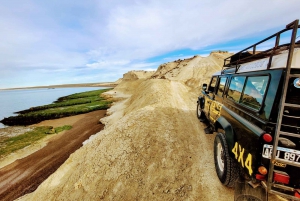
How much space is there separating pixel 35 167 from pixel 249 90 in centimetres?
1386

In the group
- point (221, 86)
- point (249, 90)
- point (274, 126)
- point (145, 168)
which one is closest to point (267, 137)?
point (274, 126)

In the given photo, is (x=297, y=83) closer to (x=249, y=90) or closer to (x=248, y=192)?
(x=249, y=90)

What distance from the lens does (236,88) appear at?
4.70 metres

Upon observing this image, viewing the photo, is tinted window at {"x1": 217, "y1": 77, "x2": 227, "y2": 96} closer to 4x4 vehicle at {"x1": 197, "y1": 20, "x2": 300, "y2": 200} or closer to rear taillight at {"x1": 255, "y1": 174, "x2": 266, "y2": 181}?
4x4 vehicle at {"x1": 197, "y1": 20, "x2": 300, "y2": 200}

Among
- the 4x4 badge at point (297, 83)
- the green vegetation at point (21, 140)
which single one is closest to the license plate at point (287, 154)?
the 4x4 badge at point (297, 83)

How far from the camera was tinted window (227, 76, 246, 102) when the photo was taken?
4367mm

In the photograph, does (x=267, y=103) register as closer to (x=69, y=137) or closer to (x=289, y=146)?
(x=289, y=146)

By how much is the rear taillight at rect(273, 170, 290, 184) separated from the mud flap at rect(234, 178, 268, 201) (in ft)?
3.19

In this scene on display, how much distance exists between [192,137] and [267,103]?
518 centimetres

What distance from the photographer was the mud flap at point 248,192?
338cm

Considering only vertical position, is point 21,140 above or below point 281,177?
below

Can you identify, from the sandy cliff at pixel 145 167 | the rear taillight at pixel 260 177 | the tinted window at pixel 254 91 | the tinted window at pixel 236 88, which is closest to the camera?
the rear taillight at pixel 260 177

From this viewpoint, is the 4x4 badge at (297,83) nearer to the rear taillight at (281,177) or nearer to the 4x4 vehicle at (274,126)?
the 4x4 vehicle at (274,126)

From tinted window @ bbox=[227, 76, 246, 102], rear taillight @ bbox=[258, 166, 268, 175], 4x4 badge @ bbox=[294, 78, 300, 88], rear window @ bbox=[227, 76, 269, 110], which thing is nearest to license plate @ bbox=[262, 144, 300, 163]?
rear taillight @ bbox=[258, 166, 268, 175]
